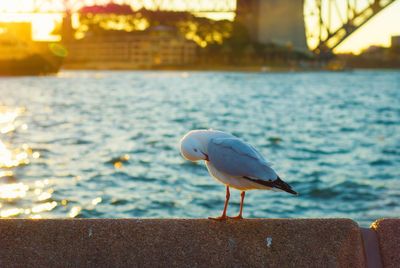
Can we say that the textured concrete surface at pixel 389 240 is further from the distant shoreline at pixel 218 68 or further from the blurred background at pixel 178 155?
the distant shoreline at pixel 218 68

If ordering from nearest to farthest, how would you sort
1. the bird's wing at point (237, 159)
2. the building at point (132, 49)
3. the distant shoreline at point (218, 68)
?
the bird's wing at point (237, 159) → the distant shoreline at point (218, 68) → the building at point (132, 49)

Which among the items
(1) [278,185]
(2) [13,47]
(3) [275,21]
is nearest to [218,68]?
(3) [275,21]

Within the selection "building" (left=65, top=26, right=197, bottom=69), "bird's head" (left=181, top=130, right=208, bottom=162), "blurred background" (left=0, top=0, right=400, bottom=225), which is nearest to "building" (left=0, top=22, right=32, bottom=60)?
"blurred background" (left=0, top=0, right=400, bottom=225)

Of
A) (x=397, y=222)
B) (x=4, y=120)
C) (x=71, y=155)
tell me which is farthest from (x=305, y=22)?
(x=397, y=222)

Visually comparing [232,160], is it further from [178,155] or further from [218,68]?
[218,68]

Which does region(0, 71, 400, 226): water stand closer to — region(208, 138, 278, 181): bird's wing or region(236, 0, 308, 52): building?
region(208, 138, 278, 181): bird's wing

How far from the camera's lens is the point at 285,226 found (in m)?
2.87

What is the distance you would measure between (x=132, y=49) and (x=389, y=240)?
93628mm

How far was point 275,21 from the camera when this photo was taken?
7769cm

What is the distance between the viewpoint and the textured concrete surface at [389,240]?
2744 mm

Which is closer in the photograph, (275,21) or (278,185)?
(278,185)

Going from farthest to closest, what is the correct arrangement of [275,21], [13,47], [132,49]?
[132,49]
[275,21]
[13,47]

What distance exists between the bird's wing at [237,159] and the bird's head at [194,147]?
0.04m

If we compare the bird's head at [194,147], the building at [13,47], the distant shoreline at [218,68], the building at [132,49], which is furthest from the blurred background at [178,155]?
the building at [132,49]
